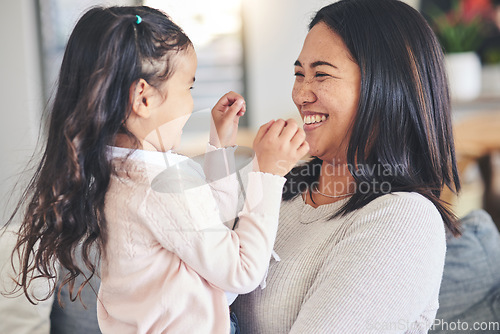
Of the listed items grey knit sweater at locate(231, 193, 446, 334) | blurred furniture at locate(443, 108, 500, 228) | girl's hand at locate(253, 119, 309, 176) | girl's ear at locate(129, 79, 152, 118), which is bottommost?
blurred furniture at locate(443, 108, 500, 228)

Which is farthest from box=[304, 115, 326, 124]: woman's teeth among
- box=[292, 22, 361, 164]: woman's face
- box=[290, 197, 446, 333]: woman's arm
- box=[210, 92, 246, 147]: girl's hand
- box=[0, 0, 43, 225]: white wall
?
box=[0, 0, 43, 225]: white wall

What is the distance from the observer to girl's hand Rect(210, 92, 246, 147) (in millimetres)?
1148

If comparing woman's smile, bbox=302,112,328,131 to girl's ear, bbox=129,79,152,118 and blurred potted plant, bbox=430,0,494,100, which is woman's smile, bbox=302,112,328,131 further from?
blurred potted plant, bbox=430,0,494,100

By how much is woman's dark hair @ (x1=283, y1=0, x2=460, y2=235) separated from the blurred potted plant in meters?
3.05

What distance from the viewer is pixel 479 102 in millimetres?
4219

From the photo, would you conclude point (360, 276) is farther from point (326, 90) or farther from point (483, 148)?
point (483, 148)

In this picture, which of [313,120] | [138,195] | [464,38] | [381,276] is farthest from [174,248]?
[464,38]

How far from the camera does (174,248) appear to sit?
88 cm

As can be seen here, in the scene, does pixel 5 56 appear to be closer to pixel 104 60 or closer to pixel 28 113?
pixel 28 113

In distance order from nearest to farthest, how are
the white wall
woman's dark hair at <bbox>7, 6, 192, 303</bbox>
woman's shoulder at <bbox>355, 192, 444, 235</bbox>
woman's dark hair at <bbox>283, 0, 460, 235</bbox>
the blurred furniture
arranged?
woman's dark hair at <bbox>7, 6, 192, 303</bbox> < woman's shoulder at <bbox>355, 192, 444, 235</bbox> < woman's dark hair at <bbox>283, 0, 460, 235</bbox> < the blurred furniture < the white wall

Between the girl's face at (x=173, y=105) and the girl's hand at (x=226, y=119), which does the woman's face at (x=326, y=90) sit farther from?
the girl's face at (x=173, y=105)

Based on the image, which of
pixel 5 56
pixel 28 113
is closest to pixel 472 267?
pixel 28 113

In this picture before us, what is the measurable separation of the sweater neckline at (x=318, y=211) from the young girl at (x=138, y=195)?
0.79 feet

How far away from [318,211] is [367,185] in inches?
5.3
